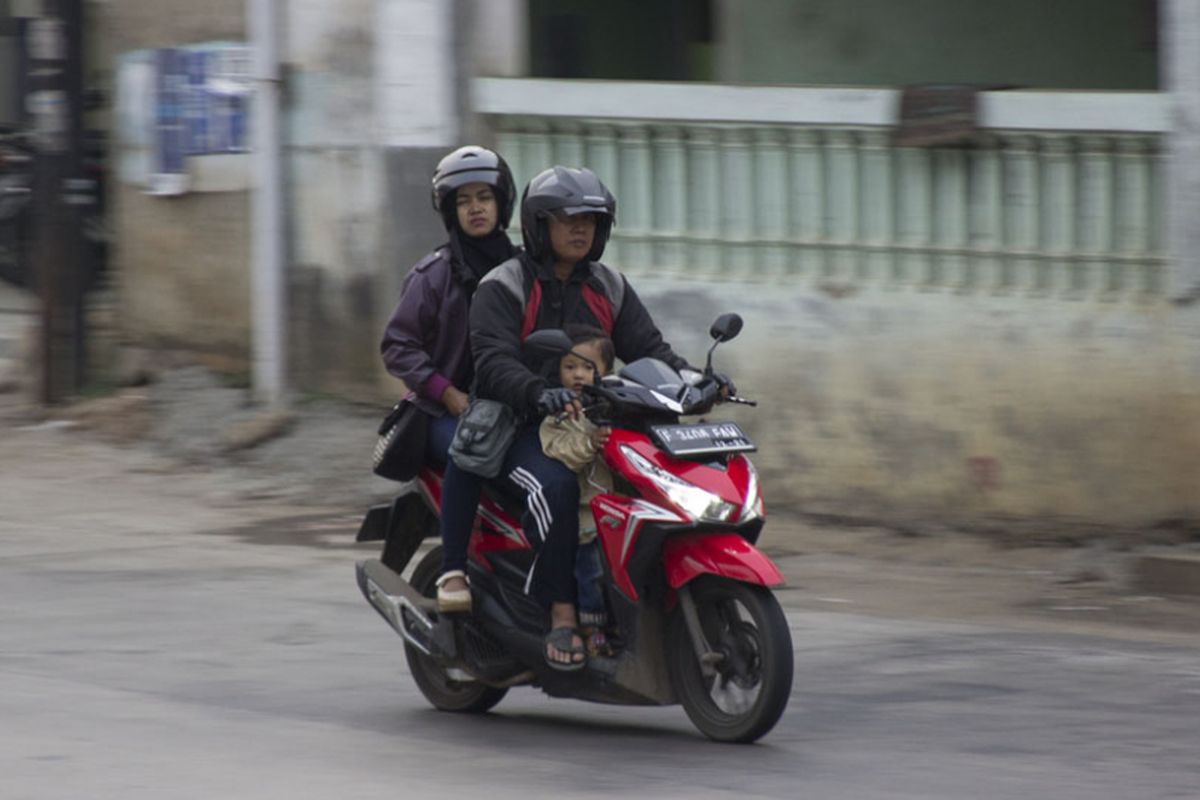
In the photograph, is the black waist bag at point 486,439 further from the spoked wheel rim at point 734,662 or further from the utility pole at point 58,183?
the utility pole at point 58,183

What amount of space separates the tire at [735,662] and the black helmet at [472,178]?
154cm

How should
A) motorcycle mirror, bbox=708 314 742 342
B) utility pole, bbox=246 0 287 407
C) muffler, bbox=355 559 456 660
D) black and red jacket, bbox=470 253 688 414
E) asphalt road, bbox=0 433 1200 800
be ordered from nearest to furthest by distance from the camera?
asphalt road, bbox=0 433 1200 800, black and red jacket, bbox=470 253 688 414, motorcycle mirror, bbox=708 314 742 342, muffler, bbox=355 559 456 660, utility pole, bbox=246 0 287 407

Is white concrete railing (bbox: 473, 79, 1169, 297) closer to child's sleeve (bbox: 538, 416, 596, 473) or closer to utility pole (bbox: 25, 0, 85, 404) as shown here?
utility pole (bbox: 25, 0, 85, 404)

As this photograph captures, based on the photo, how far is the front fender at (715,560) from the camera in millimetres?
6387

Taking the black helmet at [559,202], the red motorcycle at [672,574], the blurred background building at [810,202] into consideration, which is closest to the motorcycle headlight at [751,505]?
the red motorcycle at [672,574]

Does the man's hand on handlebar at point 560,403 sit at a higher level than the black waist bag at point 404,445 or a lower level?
higher

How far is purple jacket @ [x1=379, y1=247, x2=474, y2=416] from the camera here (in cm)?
732

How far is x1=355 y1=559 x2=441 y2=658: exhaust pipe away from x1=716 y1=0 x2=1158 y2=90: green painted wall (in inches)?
281

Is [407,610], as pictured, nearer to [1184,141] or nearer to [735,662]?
[735,662]

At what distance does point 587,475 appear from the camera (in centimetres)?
681

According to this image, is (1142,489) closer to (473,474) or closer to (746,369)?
(746,369)

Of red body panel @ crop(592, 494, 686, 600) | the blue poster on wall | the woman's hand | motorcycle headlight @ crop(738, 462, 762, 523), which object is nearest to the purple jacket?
the woman's hand

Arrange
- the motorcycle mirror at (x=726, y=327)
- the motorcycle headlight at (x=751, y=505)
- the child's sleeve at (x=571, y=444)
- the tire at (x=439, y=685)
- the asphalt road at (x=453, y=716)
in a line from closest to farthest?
1. the asphalt road at (x=453, y=716)
2. the motorcycle headlight at (x=751, y=505)
3. the child's sleeve at (x=571, y=444)
4. the motorcycle mirror at (x=726, y=327)
5. the tire at (x=439, y=685)

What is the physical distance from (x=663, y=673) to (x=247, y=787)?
134 cm
